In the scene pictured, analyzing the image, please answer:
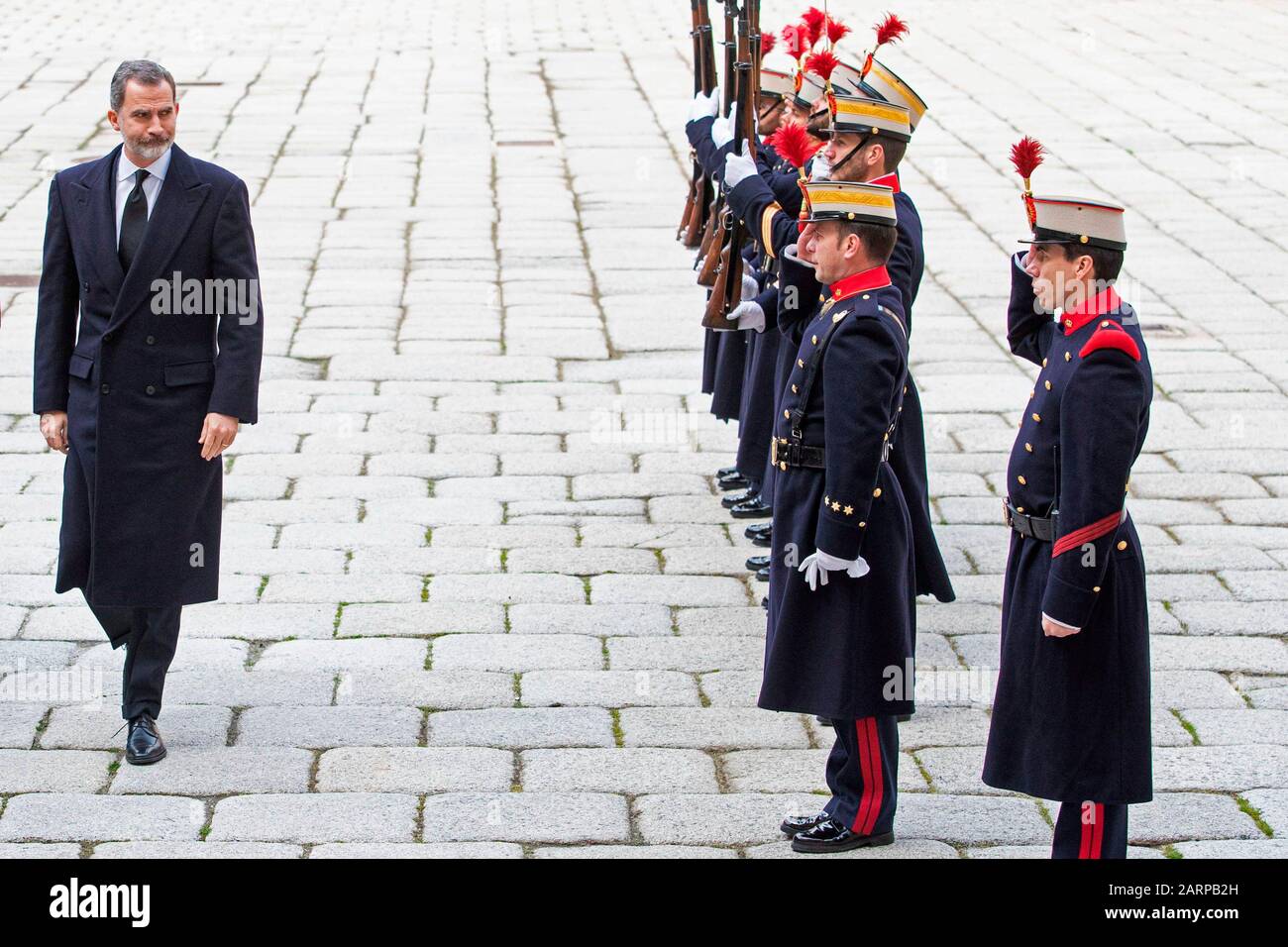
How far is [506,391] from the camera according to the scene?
7.84 meters

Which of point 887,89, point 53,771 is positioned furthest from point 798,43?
point 53,771

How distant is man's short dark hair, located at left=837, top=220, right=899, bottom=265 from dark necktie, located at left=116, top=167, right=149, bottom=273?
1.76 meters

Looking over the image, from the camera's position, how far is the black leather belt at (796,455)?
4109mm

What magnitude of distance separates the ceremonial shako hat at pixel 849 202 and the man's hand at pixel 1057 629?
104cm

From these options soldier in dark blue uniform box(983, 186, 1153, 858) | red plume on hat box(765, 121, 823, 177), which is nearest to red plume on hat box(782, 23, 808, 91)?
red plume on hat box(765, 121, 823, 177)

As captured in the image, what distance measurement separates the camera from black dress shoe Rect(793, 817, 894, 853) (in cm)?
403

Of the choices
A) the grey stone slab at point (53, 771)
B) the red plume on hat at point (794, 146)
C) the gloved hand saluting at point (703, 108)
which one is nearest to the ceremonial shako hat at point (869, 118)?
the red plume on hat at point (794, 146)

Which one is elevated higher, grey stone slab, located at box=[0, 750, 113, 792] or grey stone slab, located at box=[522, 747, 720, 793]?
grey stone slab, located at box=[522, 747, 720, 793]

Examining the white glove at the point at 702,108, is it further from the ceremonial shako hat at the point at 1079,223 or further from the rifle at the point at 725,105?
the ceremonial shako hat at the point at 1079,223

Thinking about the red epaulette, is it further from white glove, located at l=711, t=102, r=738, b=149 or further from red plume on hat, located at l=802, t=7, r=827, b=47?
white glove, located at l=711, t=102, r=738, b=149

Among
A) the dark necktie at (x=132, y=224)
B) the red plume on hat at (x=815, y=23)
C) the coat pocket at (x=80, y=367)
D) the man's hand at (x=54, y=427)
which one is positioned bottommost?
the man's hand at (x=54, y=427)

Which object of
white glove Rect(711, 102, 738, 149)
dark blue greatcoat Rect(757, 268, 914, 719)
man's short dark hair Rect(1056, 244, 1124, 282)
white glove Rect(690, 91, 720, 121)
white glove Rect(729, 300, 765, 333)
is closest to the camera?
man's short dark hair Rect(1056, 244, 1124, 282)

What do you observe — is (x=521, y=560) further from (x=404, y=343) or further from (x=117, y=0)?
(x=117, y=0)

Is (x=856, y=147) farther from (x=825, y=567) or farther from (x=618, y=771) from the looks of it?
(x=618, y=771)
